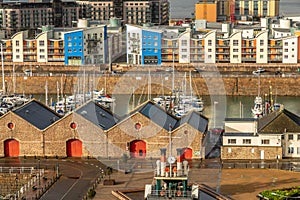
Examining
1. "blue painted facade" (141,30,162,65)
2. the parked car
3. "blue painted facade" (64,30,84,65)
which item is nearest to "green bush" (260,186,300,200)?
the parked car

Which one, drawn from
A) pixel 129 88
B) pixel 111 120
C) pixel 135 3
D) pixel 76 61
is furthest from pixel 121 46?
pixel 111 120

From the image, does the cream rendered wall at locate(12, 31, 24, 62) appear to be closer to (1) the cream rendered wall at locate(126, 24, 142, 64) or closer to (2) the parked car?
(1) the cream rendered wall at locate(126, 24, 142, 64)

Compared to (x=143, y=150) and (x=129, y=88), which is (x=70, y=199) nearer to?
(x=143, y=150)

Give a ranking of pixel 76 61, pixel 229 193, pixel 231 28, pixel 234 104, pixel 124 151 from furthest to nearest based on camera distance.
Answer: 1. pixel 231 28
2. pixel 76 61
3. pixel 234 104
4. pixel 124 151
5. pixel 229 193

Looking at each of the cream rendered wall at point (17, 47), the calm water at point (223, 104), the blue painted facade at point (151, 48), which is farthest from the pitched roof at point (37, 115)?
the cream rendered wall at point (17, 47)

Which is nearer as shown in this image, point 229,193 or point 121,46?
point 229,193
